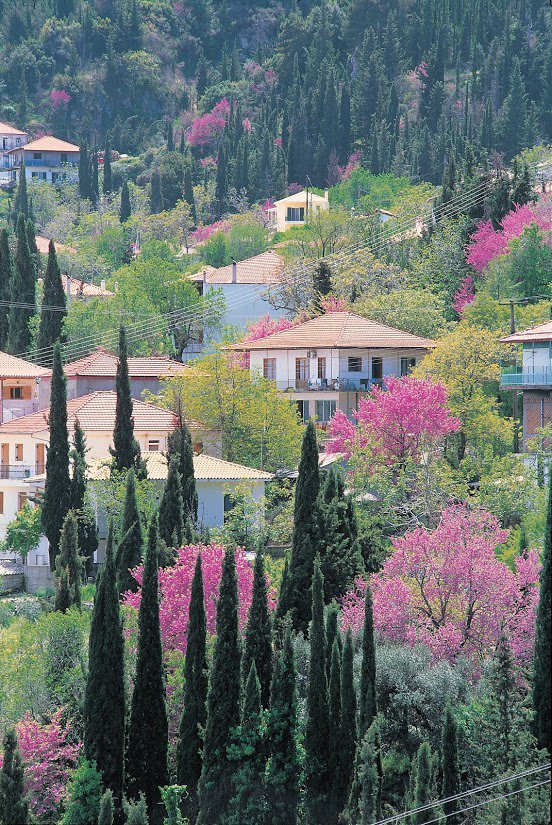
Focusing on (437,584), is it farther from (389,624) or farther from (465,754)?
(465,754)

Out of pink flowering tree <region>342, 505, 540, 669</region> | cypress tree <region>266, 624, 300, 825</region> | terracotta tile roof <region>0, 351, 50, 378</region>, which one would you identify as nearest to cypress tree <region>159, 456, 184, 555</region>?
pink flowering tree <region>342, 505, 540, 669</region>

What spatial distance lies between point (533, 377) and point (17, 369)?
29.4 m

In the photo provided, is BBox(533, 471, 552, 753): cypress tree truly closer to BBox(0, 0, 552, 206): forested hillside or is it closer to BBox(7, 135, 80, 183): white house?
BBox(0, 0, 552, 206): forested hillside

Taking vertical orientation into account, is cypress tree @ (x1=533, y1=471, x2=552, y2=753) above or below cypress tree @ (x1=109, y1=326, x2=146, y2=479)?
below

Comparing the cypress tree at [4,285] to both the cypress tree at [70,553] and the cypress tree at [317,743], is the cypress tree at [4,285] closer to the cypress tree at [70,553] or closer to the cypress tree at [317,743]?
the cypress tree at [70,553]

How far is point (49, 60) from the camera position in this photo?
19788 cm

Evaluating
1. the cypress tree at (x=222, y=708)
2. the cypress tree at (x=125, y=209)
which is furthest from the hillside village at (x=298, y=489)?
the cypress tree at (x=125, y=209)

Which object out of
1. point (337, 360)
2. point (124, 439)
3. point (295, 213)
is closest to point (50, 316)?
point (337, 360)

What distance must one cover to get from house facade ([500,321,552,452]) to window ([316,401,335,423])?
1388 centimetres

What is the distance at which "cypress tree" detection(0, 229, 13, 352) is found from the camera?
Answer: 95.4m

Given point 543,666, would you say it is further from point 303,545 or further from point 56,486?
point 56,486

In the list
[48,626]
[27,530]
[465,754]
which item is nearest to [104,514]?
[27,530]

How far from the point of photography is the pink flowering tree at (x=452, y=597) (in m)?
47.1

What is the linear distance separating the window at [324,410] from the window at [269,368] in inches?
119
